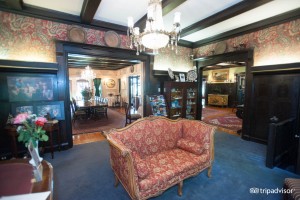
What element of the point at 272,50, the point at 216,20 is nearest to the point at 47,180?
the point at 216,20

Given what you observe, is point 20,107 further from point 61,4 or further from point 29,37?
point 61,4

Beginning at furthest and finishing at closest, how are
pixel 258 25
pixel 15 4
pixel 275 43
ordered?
1. pixel 258 25
2. pixel 275 43
3. pixel 15 4

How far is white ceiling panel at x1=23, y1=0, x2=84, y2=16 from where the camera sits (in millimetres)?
2875

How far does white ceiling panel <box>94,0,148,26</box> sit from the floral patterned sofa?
2388 mm

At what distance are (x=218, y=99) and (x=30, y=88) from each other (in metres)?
10.4

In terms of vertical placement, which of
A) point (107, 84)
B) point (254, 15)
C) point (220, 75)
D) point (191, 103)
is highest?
point (254, 15)

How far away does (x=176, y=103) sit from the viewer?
5133mm

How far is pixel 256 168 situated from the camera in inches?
107

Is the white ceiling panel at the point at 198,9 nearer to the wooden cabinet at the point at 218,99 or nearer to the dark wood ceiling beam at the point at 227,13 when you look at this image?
the dark wood ceiling beam at the point at 227,13

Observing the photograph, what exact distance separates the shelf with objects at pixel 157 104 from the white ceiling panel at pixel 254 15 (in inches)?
99.6

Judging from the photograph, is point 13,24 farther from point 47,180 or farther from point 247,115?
point 247,115

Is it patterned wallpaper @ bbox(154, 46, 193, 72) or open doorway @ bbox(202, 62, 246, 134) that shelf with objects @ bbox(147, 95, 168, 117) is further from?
open doorway @ bbox(202, 62, 246, 134)

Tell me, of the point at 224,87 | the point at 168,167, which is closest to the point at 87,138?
the point at 168,167

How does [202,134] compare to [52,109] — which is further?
[52,109]
